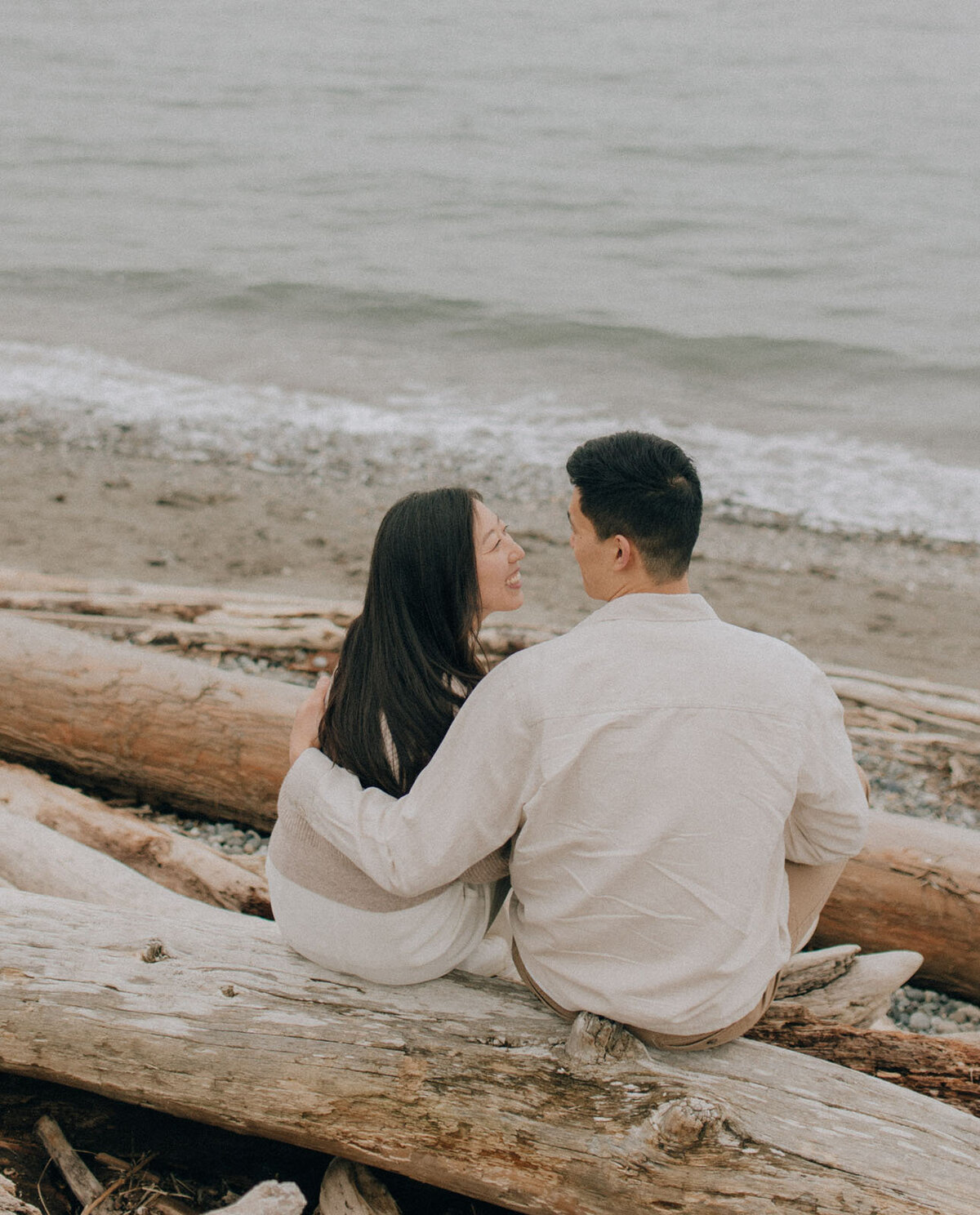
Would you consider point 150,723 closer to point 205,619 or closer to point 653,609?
point 205,619

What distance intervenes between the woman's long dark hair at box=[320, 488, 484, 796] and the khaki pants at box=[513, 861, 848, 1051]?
2.03 feet

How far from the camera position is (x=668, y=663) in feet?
7.51

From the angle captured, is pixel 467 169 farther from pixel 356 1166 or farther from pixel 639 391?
pixel 356 1166

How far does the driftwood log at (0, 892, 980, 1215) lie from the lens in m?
2.46

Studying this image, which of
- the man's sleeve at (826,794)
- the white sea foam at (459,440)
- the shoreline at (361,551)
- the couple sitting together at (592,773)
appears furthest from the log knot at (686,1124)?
the white sea foam at (459,440)

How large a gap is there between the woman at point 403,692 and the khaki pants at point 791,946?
290mm

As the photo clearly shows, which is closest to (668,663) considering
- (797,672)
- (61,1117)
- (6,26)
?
(797,672)

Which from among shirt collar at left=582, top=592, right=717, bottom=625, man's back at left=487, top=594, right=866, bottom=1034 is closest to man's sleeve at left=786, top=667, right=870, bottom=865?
man's back at left=487, top=594, right=866, bottom=1034

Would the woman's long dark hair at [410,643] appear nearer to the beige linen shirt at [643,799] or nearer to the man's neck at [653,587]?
the beige linen shirt at [643,799]

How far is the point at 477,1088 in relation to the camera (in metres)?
2.64

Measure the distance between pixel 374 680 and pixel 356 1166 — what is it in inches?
45.2

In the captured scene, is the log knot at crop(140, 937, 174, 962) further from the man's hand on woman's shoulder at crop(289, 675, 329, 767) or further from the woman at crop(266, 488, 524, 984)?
the man's hand on woman's shoulder at crop(289, 675, 329, 767)

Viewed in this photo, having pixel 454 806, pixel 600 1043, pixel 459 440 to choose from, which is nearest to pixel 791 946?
pixel 600 1043

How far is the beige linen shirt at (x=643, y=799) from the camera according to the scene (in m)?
2.29
